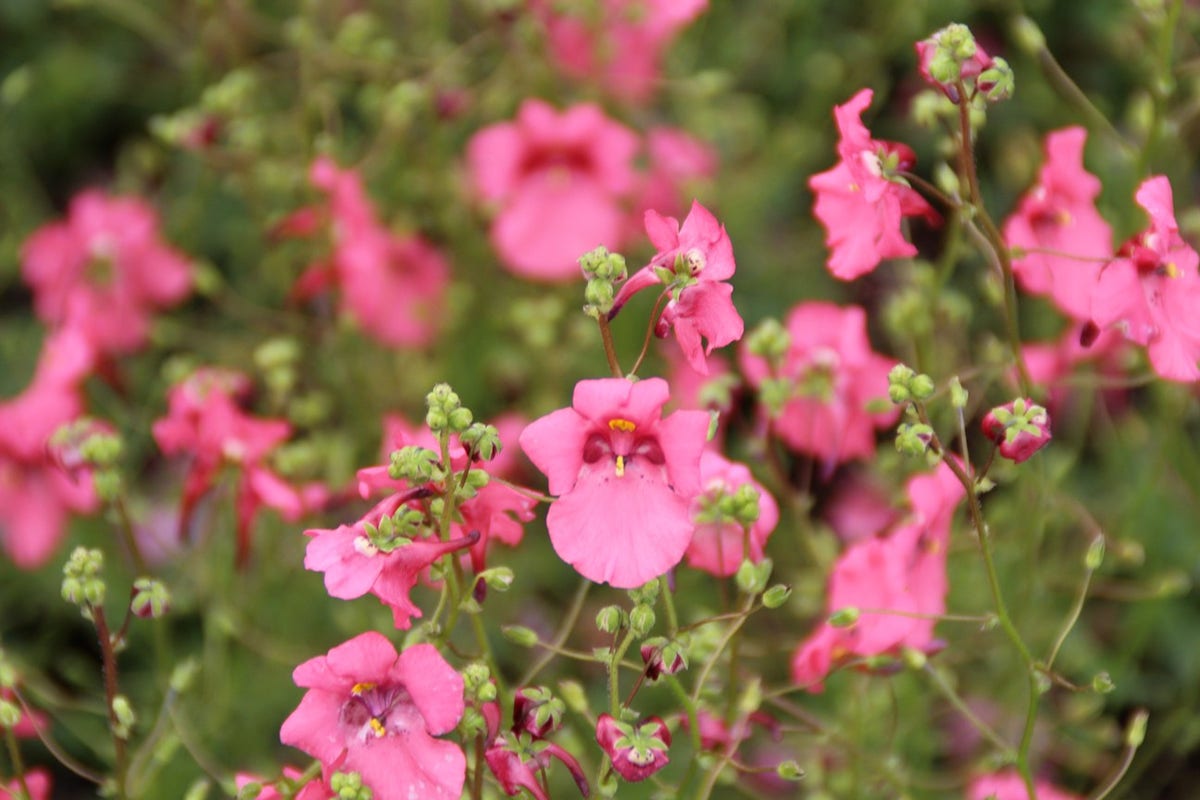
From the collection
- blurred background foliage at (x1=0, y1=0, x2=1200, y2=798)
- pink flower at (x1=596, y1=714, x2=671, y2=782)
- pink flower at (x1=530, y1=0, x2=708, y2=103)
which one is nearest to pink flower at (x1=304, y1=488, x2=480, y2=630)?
pink flower at (x1=596, y1=714, x2=671, y2=782)

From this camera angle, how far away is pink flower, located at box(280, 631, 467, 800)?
1.16 meters

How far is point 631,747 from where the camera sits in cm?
112

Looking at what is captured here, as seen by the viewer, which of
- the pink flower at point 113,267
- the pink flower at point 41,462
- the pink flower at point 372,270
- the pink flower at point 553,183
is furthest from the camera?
the pink flower at point 113,267

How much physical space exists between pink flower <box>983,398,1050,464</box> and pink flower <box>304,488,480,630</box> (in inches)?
18.2

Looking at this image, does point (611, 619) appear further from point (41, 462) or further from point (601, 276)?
point (41, 462)

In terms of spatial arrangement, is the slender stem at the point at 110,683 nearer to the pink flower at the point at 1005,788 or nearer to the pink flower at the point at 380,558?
the pink flower at the point at 380,558

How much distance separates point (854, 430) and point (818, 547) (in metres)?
0.17

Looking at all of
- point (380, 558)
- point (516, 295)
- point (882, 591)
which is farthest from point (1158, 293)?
point (516, 295)

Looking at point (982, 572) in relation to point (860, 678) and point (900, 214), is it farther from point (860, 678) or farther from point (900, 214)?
point (900, 214)

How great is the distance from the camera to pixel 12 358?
2.68 metres

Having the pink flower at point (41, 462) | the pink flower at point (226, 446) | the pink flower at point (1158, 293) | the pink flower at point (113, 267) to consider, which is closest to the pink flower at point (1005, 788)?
the pink flower at point (1158, 293)

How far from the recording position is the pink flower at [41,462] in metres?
1.95

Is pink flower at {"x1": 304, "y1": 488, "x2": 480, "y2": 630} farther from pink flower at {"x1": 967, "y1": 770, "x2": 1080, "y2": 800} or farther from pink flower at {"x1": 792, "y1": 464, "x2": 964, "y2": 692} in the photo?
pink flower at {"x1": 967, "y1": 770, "x2": 1080, "y2": 800}

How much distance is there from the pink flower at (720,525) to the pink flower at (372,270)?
896mm
